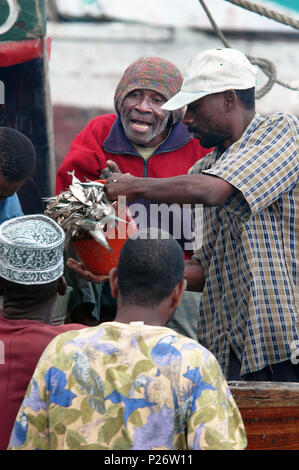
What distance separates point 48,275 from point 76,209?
2.50 feet

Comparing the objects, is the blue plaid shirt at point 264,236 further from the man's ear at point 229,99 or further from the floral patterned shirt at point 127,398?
the floral patterned shirt at point 127,398

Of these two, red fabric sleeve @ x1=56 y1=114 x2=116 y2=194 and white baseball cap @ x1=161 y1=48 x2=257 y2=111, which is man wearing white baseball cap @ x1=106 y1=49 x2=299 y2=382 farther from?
red fabric sleeve @ x1=56 y1=114 x2=116 y2=194

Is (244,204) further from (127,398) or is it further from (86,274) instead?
(127,398)

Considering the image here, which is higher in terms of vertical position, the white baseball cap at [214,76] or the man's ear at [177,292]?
the white baseball cap at [214,76]

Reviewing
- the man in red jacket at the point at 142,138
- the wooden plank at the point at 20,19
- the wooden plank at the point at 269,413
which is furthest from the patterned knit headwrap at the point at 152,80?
the wooden plank at the point at 269,413

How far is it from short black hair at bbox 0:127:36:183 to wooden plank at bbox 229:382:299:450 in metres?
1.22

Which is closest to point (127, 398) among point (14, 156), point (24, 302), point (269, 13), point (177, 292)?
point (177, 292)

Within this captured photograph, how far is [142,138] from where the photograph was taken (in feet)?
13.1

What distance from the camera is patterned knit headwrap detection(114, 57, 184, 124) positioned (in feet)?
13.1

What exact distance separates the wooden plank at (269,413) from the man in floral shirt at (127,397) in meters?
0.61

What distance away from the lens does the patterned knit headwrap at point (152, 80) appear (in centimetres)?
401

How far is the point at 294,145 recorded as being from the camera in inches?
117
